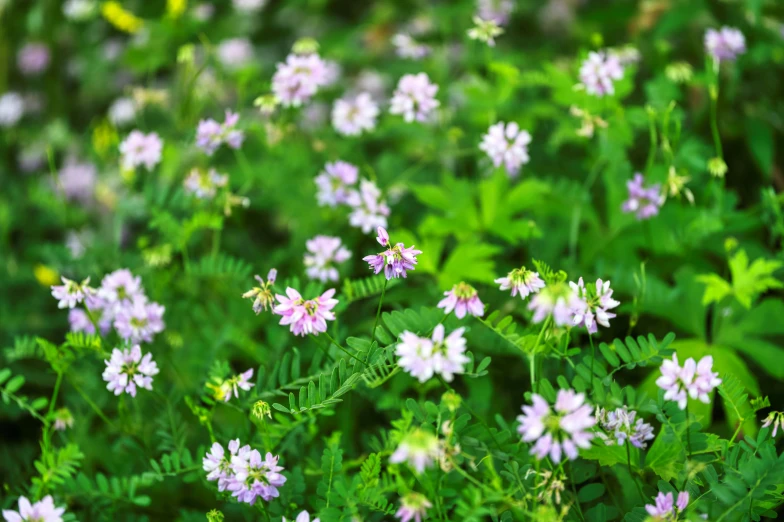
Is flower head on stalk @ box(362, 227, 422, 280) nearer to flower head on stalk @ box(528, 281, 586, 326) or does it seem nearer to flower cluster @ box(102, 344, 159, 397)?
flower head on stalk @ box(528, 281, 586, 326)

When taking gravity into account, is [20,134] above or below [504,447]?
below

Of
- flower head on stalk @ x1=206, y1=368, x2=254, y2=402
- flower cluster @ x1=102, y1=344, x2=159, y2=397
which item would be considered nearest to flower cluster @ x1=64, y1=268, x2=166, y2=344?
flower cluster @ x1=102, y1=344, x2=159, y2=397

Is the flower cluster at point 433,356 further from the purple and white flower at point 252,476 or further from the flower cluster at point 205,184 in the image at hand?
the flower cluster at point 205,184

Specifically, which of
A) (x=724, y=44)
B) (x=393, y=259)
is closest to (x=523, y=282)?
(x=393, y=259)

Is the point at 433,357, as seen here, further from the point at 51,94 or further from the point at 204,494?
the point at 51,94

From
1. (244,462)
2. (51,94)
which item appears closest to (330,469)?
(244,462)

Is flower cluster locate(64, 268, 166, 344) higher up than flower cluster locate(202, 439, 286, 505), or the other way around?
flower cluster locate(202, 439, 286, 505)

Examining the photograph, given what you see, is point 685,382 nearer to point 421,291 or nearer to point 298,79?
point 421,291
